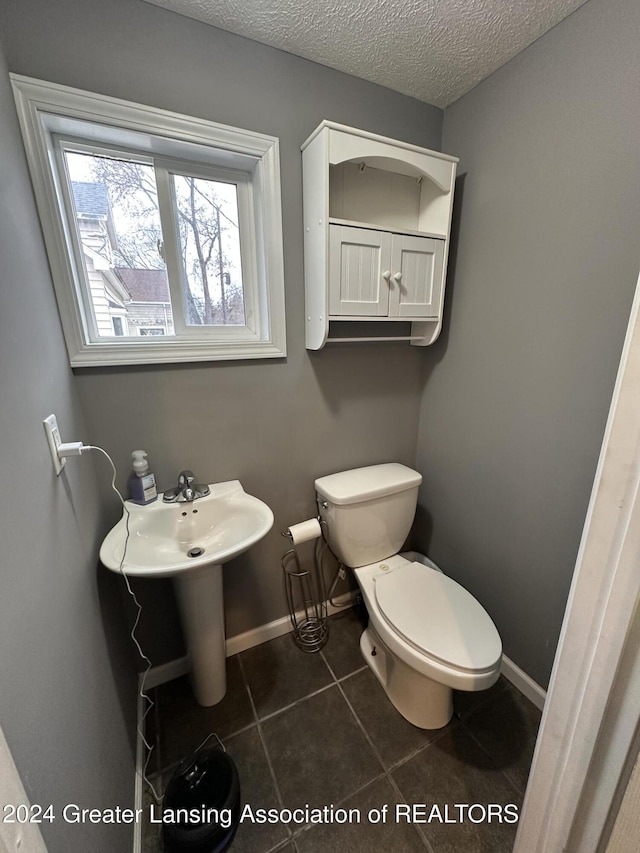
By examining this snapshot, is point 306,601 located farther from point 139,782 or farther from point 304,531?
point 139,782

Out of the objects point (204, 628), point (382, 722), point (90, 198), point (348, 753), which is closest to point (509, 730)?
point (382, 722)

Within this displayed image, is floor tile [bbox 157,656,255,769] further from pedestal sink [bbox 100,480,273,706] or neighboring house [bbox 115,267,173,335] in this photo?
neighboring house [bbox 115,267,173,335]

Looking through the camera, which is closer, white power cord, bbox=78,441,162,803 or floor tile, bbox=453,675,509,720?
white power cord, bbox=78,441,162,803

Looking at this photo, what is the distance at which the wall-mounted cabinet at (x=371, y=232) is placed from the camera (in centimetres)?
114

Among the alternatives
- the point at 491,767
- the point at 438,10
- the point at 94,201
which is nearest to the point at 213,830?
the point at 491,767

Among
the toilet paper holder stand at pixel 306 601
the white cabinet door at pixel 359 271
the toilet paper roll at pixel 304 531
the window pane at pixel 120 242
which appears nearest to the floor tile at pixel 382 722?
the toilet paper holder stand at pixel 306 601

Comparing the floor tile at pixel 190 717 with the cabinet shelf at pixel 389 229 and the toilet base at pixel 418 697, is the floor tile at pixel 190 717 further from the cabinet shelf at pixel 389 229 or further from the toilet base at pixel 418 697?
the cabinet shelf at pixel 389 229

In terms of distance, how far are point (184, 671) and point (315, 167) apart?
6.56 feet

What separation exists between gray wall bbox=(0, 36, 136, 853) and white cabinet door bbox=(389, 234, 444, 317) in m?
1.08

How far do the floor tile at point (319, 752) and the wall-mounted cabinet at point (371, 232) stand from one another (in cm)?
140

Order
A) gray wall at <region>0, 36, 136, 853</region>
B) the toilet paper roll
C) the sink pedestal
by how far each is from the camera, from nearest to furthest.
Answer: gray wall at <region>0, 36, 136, 853</region>, the sink pedestal, the toilet paper roll

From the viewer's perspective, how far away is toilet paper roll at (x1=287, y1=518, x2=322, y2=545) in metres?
1.39

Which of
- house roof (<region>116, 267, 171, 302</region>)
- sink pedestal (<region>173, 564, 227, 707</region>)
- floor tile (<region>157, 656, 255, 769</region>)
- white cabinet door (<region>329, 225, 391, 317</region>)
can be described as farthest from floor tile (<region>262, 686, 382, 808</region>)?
house roof (<region>116, 267, 171, 302</region>)

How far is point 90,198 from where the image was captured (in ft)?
3.51
